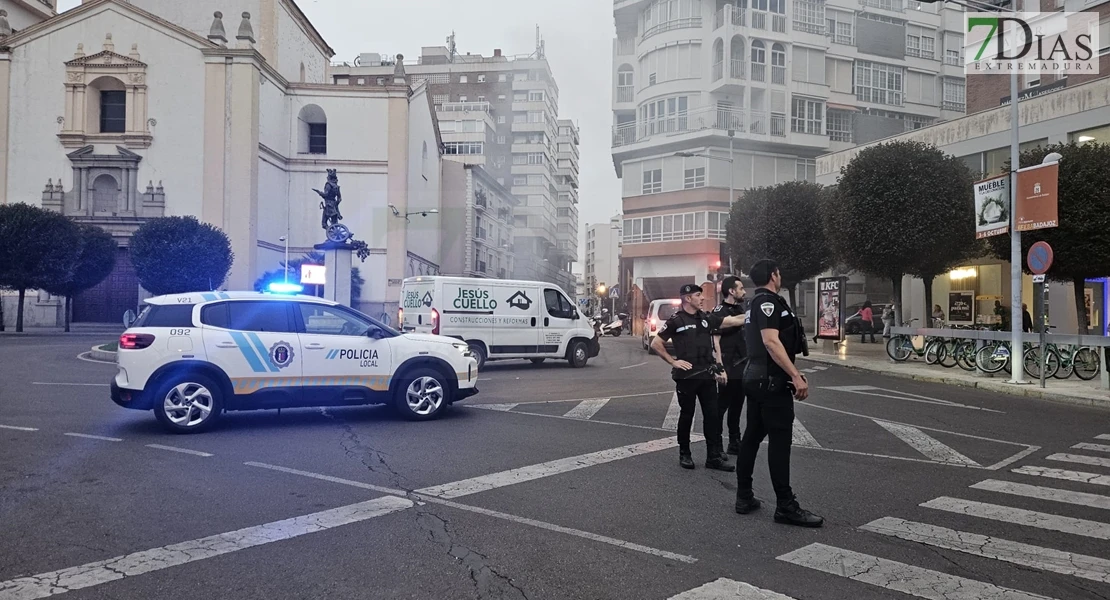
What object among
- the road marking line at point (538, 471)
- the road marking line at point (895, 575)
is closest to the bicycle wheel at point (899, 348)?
the road marking line at point (538, 471)

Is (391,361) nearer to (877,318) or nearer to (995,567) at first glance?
(995,567)

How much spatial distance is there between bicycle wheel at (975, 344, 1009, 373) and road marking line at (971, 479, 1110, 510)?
37.2 ft

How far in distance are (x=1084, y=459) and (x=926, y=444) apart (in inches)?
55.7

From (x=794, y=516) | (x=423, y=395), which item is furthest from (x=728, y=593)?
(x=423, y=395)

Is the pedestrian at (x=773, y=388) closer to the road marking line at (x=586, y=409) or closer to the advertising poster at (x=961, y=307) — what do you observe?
the road marking line at (x=586, y=409)

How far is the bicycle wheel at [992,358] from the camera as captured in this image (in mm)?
16078

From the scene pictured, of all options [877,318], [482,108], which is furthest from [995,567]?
[482,108]

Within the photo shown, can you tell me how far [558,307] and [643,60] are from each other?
3066 cm

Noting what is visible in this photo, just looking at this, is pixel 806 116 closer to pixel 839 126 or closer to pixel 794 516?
pixel 839 126

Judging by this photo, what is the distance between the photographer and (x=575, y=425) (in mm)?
9023

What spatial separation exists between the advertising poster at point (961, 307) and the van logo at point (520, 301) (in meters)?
18.2

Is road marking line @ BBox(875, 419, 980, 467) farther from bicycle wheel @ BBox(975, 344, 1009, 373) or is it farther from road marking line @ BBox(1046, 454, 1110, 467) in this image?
bicycle wheel @ BBox(975, 344, 1009, 373)

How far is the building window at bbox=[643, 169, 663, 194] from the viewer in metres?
43.3

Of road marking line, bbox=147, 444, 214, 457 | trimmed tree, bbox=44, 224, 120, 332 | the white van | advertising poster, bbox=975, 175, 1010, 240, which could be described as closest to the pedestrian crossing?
road marking line, bbox=147, 444, 214, 457
